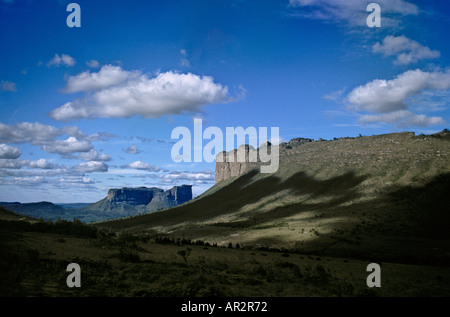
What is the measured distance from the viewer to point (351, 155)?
10338cm

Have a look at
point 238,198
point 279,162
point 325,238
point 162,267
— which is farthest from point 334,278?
point 279,162

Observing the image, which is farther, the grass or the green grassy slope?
the green grassy slope

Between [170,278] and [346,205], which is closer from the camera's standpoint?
[170,278]

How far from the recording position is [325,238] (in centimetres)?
4478

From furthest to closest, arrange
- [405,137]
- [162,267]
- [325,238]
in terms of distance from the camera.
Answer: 1. [405,137]
2. [325,238]
3. [162,267]

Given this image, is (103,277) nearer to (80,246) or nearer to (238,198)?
(80,246)

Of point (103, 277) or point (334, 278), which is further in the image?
point (334, 278)

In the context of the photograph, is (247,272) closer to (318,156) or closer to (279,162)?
(318,156)

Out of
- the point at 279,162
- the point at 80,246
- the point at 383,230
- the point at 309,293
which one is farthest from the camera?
the point at 279,162

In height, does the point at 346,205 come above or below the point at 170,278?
above

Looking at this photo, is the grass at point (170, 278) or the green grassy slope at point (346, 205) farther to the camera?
the green grassy slope at point (346, 205)
